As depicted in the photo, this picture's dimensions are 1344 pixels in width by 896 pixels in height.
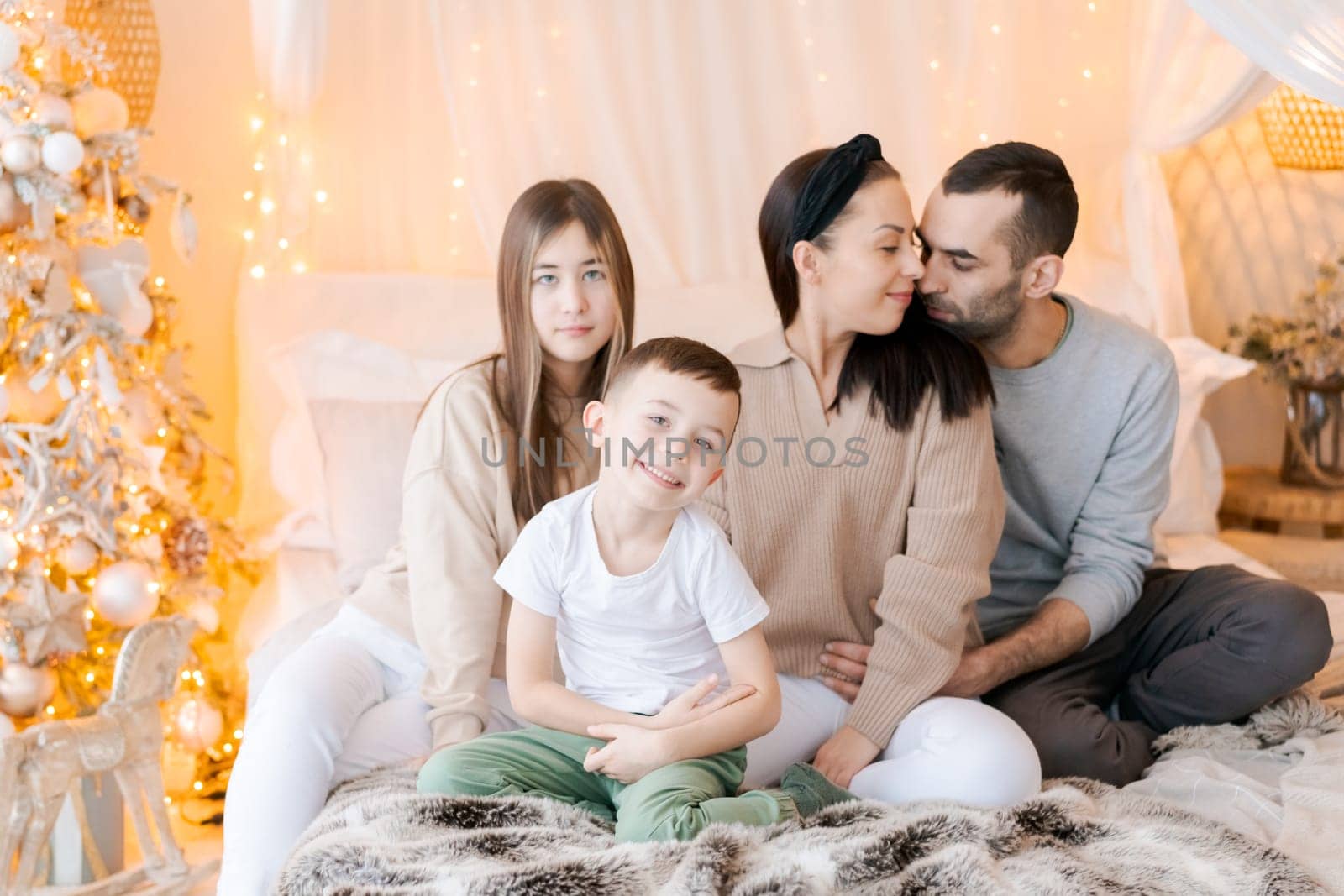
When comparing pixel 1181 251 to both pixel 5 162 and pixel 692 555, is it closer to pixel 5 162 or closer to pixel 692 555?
pixel 692 555

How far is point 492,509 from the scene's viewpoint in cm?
184

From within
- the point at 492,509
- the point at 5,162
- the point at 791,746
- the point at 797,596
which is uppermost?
the point at 5,162

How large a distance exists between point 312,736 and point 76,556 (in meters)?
0.78

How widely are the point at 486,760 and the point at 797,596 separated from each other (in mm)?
519

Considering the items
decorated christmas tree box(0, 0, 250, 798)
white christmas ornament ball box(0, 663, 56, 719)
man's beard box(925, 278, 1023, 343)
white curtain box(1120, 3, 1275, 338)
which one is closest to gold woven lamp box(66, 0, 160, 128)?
decorated christmas tree box(0, 0, 250, 798)

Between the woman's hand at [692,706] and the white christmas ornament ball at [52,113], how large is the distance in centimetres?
144

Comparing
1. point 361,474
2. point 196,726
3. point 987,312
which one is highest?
point 987,312

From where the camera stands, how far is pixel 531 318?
1856 mm

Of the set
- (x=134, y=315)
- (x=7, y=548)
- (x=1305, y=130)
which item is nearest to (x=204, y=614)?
(x=7, y=548)

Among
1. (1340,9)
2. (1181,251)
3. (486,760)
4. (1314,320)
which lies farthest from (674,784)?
(1181,251)

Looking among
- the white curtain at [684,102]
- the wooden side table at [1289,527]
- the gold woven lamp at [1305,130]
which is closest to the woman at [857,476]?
the white curtain at [684,102]

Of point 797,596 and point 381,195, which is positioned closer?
point 797,596

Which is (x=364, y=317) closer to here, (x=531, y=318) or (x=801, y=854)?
(x=531, y=318)

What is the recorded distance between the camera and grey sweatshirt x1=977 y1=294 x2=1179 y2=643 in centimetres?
200
